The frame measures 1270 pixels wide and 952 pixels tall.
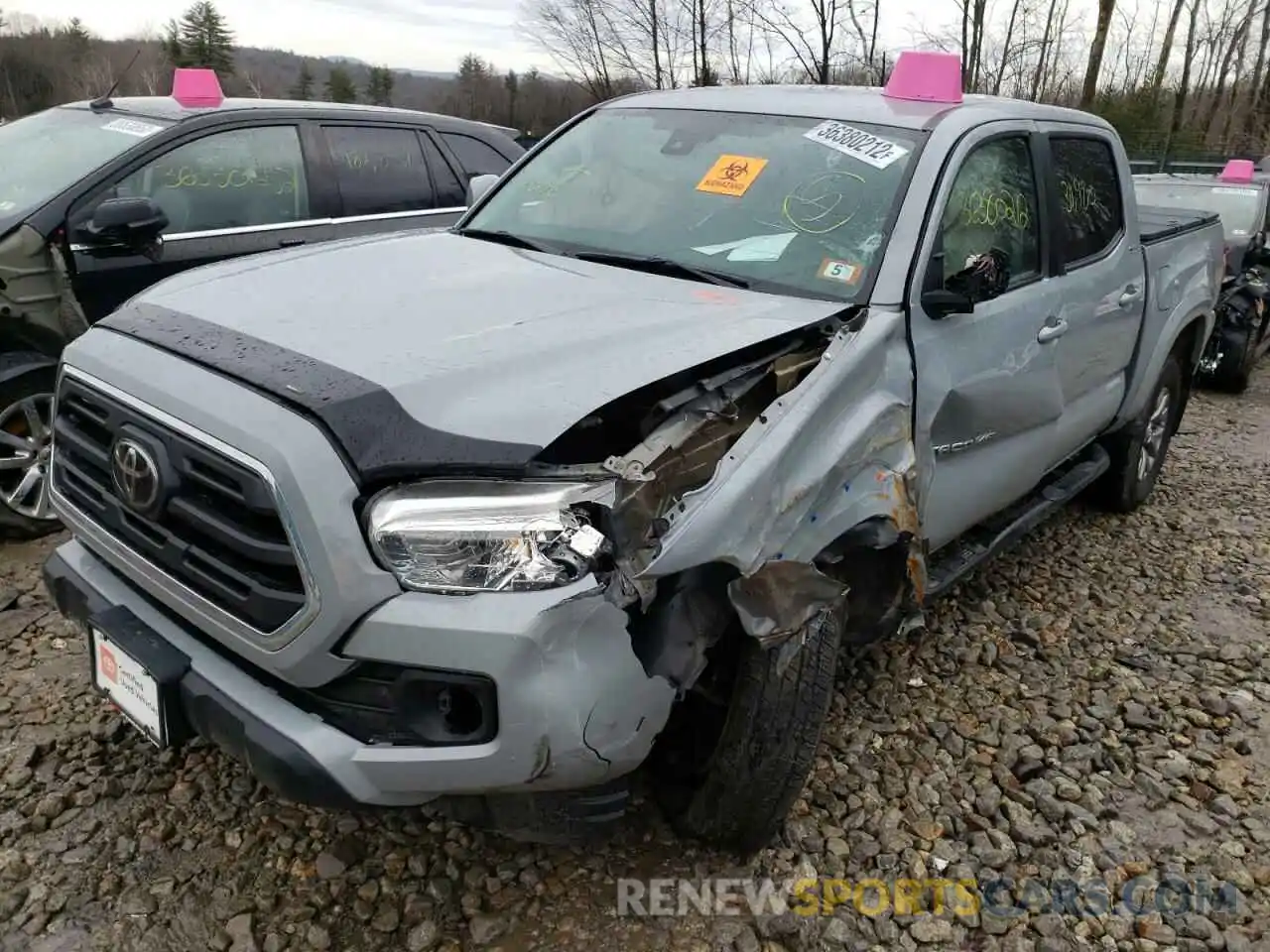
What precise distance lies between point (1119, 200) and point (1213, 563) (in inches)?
70.1

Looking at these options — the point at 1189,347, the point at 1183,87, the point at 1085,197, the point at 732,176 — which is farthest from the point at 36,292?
the point at 1183,87

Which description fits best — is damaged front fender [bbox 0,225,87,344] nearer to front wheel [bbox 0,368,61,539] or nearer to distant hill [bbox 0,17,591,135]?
front wheel [bbox 0,368,61,539]

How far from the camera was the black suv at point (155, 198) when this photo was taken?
3.93 meters

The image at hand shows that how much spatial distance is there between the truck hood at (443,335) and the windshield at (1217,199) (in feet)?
25.3

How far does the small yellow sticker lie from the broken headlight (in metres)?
1.56

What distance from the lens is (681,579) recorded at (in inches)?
78.0

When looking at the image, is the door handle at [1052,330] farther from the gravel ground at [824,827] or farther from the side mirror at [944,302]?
the gravel ground at [824,827]

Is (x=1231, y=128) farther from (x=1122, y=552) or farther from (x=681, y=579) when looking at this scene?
(x=681, y=579)

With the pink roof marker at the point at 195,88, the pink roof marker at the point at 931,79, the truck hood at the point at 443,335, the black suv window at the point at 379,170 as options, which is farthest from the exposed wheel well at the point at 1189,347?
the pink roof marker at the point at 195,88

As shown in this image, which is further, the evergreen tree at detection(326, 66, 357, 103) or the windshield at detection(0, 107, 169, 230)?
the evergreen tree at detection(326, 66, 357, 103)

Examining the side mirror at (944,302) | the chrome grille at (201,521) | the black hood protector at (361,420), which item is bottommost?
the chrome grille at (201,521)

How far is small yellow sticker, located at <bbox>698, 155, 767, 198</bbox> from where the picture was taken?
3.03 metres

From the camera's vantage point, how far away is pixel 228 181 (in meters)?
4.53

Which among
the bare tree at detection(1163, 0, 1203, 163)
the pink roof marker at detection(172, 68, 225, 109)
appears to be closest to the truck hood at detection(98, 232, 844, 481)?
the pink roof marker at detection(172, 68, 225, 109)
